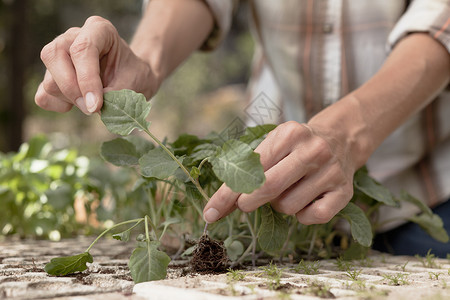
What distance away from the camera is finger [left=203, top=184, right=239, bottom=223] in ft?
1.89

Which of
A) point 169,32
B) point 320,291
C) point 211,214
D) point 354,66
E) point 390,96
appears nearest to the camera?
point 320,291

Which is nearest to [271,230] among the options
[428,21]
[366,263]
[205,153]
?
[205,153]

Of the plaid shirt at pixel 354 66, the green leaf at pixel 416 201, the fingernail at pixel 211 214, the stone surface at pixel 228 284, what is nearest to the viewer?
the stone surface at pixel 228 284

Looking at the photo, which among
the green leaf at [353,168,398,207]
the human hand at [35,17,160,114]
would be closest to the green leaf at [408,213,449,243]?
the green leaf at [353,168,398,207]

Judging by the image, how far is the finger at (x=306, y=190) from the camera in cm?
62

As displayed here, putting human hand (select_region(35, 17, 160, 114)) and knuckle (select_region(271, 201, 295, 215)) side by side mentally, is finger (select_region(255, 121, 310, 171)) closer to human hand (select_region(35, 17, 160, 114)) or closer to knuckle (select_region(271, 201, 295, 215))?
knuckle (select_region(271, 201, 295, 215))

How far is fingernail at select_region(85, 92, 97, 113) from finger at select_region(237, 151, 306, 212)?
232 millimetres

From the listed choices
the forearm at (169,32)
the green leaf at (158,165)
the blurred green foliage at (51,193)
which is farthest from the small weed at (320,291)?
the blurred green foliage at (51,193)

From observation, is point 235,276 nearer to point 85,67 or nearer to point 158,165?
point 158,165

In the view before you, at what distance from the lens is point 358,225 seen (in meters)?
0.69

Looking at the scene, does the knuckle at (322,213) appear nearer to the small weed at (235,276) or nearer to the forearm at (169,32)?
the small weed at (235,276)

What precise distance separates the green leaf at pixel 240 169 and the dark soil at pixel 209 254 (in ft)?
0.46

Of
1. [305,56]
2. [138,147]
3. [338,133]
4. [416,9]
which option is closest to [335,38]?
[305,56]

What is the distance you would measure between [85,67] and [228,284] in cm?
36
